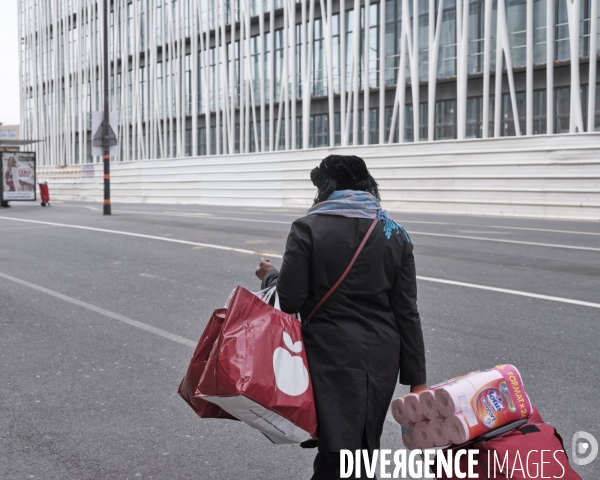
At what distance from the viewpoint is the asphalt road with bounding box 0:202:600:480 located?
14.4 feet

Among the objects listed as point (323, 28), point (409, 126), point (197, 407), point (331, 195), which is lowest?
point (197, 407)

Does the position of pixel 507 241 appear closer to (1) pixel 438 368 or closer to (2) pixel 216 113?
(1) pixel 438 368

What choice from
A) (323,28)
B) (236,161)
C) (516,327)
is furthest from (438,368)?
(236,161)

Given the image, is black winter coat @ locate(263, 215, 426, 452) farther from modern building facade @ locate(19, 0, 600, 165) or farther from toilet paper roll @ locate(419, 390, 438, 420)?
modern building facade @ locate(19, 0, 600, 165)

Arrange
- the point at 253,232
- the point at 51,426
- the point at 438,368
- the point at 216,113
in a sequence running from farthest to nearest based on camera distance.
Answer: the point at 216,113
the point at 253,232
the point at 438,368
the point at 51,426

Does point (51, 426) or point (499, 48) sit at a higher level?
point (499, 48)

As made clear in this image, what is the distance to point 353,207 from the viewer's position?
3.10m

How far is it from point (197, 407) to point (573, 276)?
825 cm

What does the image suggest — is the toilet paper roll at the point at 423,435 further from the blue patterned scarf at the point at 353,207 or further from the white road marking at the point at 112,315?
the white road marking at the point at 112,315

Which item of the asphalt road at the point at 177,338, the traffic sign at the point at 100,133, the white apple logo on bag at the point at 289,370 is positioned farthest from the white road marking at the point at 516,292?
the traffic sign at the point at 100,133

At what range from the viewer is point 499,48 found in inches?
1004

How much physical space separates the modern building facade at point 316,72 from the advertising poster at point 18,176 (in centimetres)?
633

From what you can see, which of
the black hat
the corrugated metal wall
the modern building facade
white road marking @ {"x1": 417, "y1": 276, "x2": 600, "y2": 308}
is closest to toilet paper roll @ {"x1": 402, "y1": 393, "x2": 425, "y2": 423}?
the black hat

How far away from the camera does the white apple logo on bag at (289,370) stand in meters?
2.84
